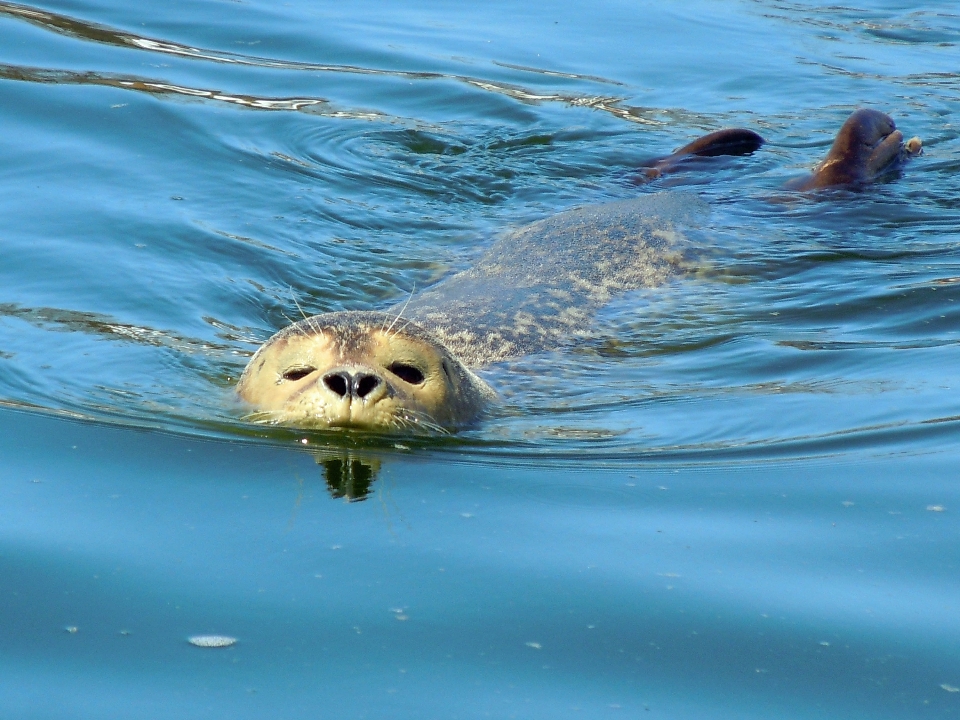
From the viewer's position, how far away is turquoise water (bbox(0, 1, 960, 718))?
3123 mm

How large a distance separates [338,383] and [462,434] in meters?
0.61

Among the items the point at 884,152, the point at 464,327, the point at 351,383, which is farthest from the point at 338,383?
the point at 884,152

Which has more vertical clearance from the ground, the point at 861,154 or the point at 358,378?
the point at 861,154

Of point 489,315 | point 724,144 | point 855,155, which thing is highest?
point 724,144

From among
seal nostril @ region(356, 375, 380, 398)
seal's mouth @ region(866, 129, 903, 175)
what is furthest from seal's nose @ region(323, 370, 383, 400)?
seal's mouth @ region(866, 129, 903, 175)

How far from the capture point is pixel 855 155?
30.1ft

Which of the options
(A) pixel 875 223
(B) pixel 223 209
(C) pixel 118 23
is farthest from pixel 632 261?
(C) pixel 118 23

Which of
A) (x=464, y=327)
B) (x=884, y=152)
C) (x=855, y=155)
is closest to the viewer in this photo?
(x=464, y=327)

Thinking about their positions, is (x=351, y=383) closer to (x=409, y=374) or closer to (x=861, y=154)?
(x=409, y=374)

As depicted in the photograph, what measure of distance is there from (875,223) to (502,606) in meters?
5.86

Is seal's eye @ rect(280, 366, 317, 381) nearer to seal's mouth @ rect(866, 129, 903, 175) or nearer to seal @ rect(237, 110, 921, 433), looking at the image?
seal @ rect(237, 110, 921, 433)

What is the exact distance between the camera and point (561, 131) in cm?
1131

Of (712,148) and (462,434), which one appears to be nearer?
(462,434)

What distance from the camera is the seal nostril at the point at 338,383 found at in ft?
15.1
